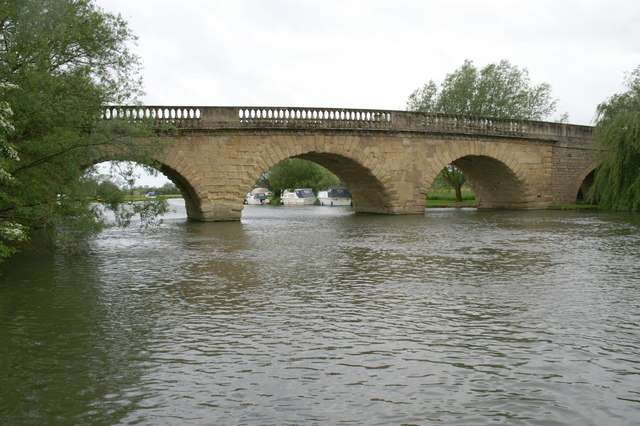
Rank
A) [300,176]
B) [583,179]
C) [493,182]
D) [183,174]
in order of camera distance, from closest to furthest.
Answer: [183,174] → [493,182] → [583,179] → [300,176]

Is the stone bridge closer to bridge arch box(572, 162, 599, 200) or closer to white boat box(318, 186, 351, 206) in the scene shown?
bridge arch box(572, 162, 599, 200)

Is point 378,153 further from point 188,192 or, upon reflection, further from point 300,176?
point 300,176

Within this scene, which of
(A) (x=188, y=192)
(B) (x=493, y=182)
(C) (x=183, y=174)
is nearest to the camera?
(C) (x=183, y=174)

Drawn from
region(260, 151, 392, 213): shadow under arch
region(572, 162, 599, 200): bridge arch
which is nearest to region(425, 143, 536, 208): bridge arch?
region(260, 151, 392, 213): shadow under arch

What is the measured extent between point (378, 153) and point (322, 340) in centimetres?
2057

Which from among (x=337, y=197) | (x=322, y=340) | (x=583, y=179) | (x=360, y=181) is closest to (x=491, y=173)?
(x=583, y=179)

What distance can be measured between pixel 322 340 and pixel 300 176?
2159 inches

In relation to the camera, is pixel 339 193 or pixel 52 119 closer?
pixel 52 119

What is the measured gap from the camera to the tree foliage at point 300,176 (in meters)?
59.3

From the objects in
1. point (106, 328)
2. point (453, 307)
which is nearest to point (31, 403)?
point (106, 328)

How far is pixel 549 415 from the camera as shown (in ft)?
14.0

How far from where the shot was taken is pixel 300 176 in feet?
199

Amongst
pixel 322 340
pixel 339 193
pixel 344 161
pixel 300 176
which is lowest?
pixel 322 340

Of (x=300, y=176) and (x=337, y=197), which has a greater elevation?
(x=300, y=176)
